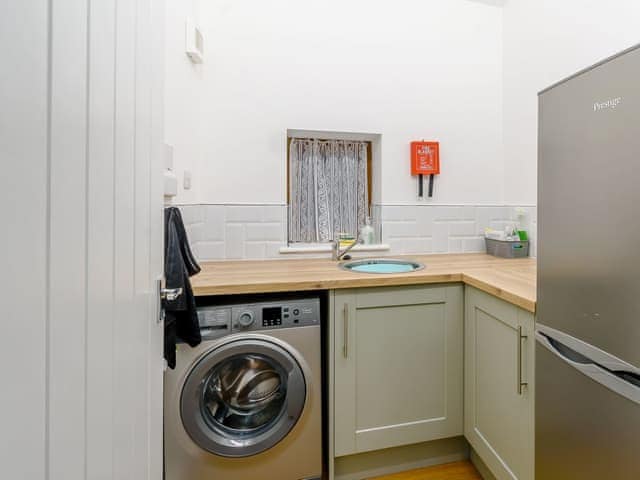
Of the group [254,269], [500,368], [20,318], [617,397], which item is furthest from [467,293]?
[20,318]

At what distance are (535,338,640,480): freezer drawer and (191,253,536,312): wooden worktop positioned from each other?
8.9 inches

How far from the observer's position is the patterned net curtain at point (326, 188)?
7.40ft

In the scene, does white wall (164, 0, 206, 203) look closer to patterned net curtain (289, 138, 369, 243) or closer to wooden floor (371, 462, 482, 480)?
patterned net curtain (289, 138, 369, 243)

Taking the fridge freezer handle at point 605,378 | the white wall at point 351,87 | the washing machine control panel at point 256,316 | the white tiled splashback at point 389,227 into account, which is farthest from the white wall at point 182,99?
the fridge freezer handle at point 605,378

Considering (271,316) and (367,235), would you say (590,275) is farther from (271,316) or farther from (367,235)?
(367,235)

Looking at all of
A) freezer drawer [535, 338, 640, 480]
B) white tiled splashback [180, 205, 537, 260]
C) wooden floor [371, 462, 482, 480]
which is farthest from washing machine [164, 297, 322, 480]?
freezer drawer [535, 338, 640, 480]

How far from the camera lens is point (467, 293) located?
1565 mm

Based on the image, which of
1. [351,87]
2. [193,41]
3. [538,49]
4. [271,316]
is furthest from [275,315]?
[538,49]

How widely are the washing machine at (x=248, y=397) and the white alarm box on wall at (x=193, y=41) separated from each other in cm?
133

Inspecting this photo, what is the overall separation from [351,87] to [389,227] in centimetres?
95

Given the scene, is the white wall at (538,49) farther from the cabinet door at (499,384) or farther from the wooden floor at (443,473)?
the wooden floor at (443,473)

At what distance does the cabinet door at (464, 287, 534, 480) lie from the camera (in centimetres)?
119

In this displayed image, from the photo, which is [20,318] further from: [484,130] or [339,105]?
[484,130]

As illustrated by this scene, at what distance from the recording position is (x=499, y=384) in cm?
134
